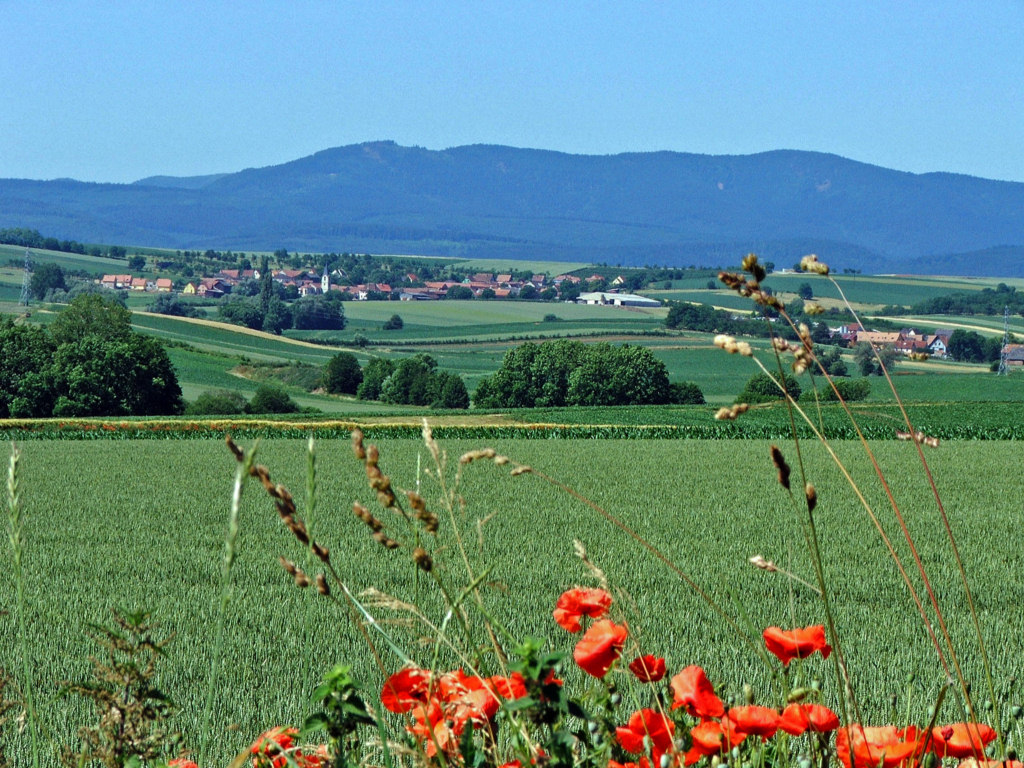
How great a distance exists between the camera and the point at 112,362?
200 ft

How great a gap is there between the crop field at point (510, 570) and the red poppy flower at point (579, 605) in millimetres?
102

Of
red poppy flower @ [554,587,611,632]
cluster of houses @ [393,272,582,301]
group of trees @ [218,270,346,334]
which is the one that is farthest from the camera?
cluster of houses @ [393,272,582,301]

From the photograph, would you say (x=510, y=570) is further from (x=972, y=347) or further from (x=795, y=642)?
(x=972, y=347)

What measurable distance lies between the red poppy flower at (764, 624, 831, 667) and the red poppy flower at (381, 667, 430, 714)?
2.68 feet

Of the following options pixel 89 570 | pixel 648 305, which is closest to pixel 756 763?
pixel 89 570

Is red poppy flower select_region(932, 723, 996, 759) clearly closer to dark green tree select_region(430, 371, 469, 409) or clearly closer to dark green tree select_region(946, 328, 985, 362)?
dark green tree select_region(430, 371, 469, 409)

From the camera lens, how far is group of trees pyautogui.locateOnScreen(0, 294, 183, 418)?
2362 inches

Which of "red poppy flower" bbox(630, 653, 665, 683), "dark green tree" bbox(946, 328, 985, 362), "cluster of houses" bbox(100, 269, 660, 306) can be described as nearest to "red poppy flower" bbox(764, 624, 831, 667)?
"red poppy flower" bbox(630, 653, 665, 683)

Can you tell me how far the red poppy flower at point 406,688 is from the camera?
2.63 meters

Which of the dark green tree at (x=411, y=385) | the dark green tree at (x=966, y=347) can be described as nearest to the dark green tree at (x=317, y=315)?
the dark green tree at (x=411, y=385)

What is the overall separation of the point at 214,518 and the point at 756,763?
14857 millimetres

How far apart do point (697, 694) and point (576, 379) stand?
66.9 metres

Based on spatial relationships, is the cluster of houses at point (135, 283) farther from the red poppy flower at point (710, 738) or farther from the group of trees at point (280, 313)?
the red poppy flower at point (710, 738)

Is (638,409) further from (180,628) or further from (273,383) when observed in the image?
(180,628)
